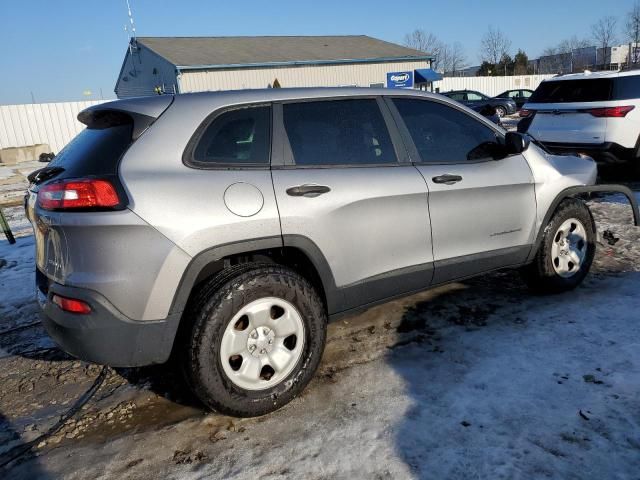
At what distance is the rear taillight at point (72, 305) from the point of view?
2.44 meters

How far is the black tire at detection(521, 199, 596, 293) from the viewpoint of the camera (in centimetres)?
400

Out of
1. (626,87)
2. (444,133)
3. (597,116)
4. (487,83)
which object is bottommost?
(597,116)

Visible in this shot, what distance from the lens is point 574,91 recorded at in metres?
8.12

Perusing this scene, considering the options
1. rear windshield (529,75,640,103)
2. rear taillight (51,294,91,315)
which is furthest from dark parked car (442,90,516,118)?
rear taillight (51,294,91,315)

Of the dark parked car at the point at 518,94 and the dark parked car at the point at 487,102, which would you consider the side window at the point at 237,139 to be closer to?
the dark parked car at the point at 487,102

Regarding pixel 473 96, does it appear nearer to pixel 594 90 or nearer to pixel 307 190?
pixel 594 90

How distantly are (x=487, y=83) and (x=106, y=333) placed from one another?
42821 mm

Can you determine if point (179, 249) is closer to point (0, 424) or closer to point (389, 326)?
point (0, 424)

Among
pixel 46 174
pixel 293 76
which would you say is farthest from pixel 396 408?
pixel 293 76

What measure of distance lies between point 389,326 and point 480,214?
107cm

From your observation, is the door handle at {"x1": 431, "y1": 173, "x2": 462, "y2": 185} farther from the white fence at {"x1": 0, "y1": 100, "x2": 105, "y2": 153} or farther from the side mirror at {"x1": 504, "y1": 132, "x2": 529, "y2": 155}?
the white fence at {"x1": 0, "y1": 100, "x2": 105, "y2": 153}

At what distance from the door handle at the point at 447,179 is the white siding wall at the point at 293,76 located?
23.4m

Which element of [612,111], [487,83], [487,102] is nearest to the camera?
[612,111]

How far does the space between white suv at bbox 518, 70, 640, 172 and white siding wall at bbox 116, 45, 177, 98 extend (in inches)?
863
